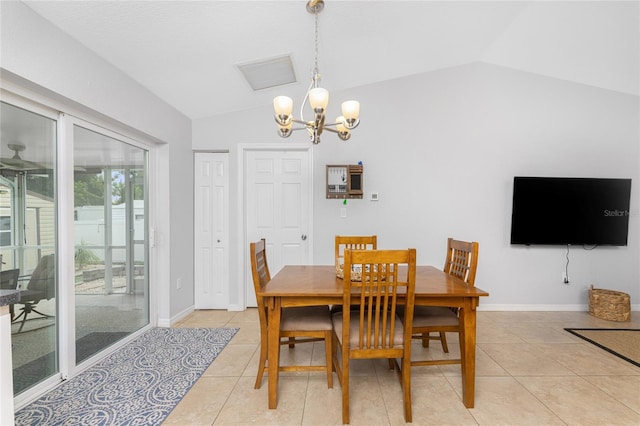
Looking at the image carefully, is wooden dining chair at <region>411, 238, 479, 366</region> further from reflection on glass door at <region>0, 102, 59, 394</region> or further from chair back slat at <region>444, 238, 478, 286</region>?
reflection on glass door at <region>0, 102, 59, 394</region>

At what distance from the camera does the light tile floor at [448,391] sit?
5.65 ft

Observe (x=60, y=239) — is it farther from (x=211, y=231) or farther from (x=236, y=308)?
(x=236, y=308)

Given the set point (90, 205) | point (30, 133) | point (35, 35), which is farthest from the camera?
point (90, 205)

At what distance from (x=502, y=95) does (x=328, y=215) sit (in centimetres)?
266

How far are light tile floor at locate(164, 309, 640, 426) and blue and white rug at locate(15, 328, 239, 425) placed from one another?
0.47ft

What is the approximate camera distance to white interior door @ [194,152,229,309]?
11.8 feet

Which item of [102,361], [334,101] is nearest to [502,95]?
[334,101]

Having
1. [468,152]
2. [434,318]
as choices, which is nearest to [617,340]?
[434,318]

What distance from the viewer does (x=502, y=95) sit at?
3545mm

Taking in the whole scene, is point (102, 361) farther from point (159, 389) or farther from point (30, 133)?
point (30, 133)

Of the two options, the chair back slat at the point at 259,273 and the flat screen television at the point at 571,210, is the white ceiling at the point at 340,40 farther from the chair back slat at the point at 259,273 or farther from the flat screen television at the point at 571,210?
the chair back slat at the point at 259,273

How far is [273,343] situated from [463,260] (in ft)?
5.14

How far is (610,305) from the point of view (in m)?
3.26

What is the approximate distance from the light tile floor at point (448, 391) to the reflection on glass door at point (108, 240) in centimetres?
107
